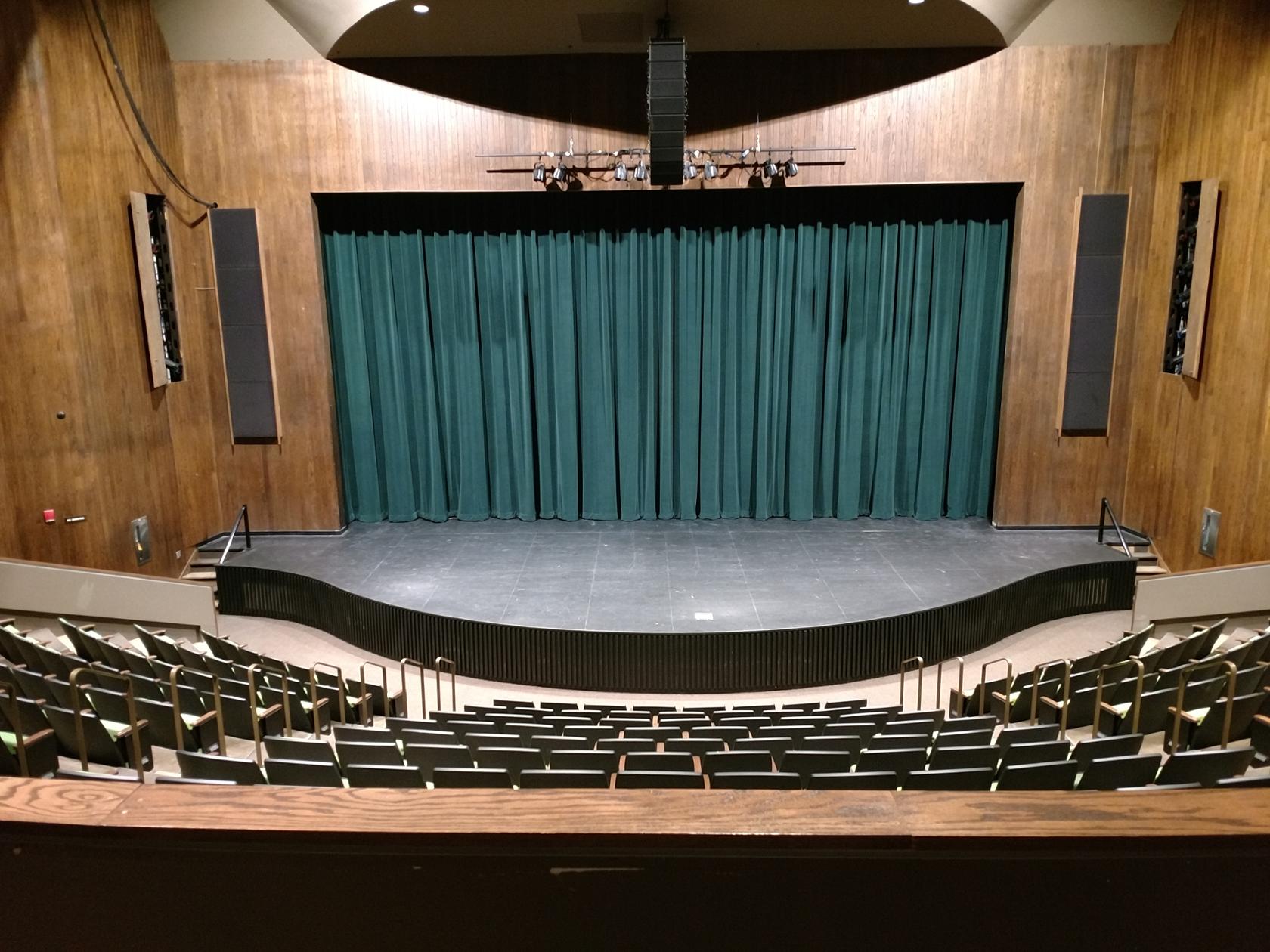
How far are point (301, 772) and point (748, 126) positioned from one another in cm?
815

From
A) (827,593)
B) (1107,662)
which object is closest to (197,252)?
(827,593)

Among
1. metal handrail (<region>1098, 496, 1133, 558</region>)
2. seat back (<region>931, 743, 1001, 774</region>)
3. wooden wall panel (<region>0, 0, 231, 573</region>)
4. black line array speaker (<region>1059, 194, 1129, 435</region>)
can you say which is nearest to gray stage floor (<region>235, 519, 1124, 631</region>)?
metal handrail (<region>1098, 496, 1133, 558</region>)

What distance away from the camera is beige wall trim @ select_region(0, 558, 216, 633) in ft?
23.2

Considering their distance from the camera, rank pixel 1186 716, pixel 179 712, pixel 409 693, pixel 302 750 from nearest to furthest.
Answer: pixel 302 750 → pixel 179 712 → pixel 1186 716 → pixel 409 693

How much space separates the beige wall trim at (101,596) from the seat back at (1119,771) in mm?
7030

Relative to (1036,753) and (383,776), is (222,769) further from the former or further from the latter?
(1036,753)

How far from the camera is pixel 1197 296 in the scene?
29.1 ft

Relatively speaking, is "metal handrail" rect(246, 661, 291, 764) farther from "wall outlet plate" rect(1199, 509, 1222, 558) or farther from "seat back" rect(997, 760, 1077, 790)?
"wall outlet plate" rect(1199, 509, 1222, 558)

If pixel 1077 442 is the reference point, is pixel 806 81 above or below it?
above

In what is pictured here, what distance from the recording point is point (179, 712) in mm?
4984

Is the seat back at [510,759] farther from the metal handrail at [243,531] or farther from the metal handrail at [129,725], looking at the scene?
the metal handrail at [243,531]

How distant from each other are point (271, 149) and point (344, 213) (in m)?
1.07

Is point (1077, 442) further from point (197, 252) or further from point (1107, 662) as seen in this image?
point (197, 252)

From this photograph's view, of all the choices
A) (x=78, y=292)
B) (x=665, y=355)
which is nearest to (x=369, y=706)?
(x=78, y=292)
